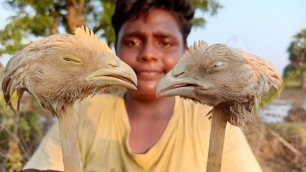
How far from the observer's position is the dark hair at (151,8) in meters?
1.72

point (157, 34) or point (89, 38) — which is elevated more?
point (157, 34)

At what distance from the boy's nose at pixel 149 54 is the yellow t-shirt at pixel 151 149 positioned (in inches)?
10.0

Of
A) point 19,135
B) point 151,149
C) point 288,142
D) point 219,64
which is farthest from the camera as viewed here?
point 288,142

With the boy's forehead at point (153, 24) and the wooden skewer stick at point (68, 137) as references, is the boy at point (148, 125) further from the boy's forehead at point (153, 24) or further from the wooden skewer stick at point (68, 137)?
the wooden skewer stick at point (68, 137)

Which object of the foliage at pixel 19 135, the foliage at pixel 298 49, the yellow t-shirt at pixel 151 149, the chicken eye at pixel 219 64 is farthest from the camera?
the foliage at pixel 298 49

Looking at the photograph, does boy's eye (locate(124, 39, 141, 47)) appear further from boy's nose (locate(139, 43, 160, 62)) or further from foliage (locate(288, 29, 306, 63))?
foliage (locate(288, 29, 306, 63))

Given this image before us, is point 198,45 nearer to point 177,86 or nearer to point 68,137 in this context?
point 177,86

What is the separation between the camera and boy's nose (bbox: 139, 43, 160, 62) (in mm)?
1694

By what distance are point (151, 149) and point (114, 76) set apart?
2.40 ft

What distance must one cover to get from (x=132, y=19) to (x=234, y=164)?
0.69 metres

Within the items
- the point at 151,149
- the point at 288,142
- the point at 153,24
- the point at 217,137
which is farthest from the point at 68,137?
the point at 288,142

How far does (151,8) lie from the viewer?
171cm

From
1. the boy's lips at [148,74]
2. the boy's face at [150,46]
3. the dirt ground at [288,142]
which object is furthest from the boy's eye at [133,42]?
the dirt ground at [288,142]

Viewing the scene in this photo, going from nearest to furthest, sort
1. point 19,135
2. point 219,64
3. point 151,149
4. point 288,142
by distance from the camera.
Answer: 1. point 219,64
2. point 151,149
3. point 19,135
4. point 288,142
